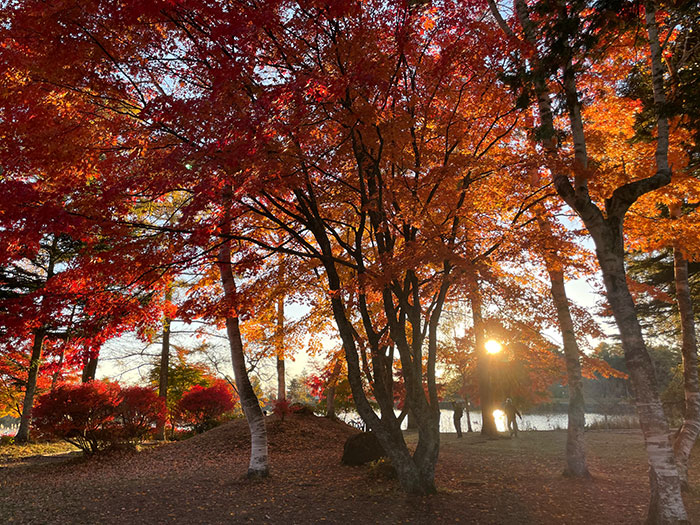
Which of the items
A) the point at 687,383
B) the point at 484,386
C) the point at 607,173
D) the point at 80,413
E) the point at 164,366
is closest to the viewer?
the point at 607,173

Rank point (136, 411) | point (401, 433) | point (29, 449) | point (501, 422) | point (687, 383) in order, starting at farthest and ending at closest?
point (501, 422) → point (29, 449) → point (136, 411) → point (687, 383) → point (401, 433)

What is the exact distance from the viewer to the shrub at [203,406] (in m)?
16.7

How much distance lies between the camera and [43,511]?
5.71 metres

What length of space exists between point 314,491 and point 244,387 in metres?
2.42

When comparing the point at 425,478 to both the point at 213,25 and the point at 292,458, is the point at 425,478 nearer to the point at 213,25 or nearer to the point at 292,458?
the point at 292,458

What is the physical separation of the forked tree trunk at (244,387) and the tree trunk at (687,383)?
23.9 ft

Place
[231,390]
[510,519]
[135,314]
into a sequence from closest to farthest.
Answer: [510,519]
[135,314]
[231,390]

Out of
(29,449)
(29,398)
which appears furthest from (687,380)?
(29,398)

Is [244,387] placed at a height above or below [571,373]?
below

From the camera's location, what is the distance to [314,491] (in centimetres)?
684

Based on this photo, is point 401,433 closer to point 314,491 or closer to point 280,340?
point 314,491

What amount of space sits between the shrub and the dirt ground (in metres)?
5.30

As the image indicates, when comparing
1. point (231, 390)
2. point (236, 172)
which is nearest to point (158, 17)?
point (236, 172)

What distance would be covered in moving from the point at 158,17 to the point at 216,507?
722cm
